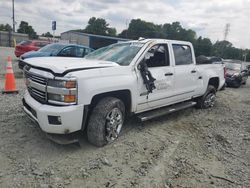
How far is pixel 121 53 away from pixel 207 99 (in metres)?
3.63

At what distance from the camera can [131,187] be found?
121 inches

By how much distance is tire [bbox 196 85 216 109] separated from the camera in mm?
6922

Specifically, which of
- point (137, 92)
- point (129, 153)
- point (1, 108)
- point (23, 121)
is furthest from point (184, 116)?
point (1, 108)

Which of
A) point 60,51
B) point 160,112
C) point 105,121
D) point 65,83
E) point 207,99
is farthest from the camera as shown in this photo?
point 60,51

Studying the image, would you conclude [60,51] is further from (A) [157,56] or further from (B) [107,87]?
(B) [107,87]

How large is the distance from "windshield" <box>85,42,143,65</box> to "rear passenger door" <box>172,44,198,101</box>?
111cm

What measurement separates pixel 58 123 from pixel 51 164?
61 centimetres

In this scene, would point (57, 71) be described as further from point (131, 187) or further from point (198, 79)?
point (198, 79)

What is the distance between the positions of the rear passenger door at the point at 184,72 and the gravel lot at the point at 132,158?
0.92 metres

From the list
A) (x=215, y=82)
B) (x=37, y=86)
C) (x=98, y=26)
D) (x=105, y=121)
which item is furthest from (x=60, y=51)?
(x=98, y=26)

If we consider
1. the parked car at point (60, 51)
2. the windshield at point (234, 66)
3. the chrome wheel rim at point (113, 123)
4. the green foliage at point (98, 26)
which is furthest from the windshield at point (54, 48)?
the green foliage at point (98, 26)

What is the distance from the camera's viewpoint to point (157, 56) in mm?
4957

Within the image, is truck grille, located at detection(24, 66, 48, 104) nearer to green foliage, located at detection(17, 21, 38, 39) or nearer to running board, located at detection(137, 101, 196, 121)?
running board, located at detection(137, 101, 196, 121)

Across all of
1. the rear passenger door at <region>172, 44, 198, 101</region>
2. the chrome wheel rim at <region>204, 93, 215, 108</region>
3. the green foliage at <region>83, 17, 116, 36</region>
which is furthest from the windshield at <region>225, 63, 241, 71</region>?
the green foliage at <region>83, 17, 116, 36</region>
